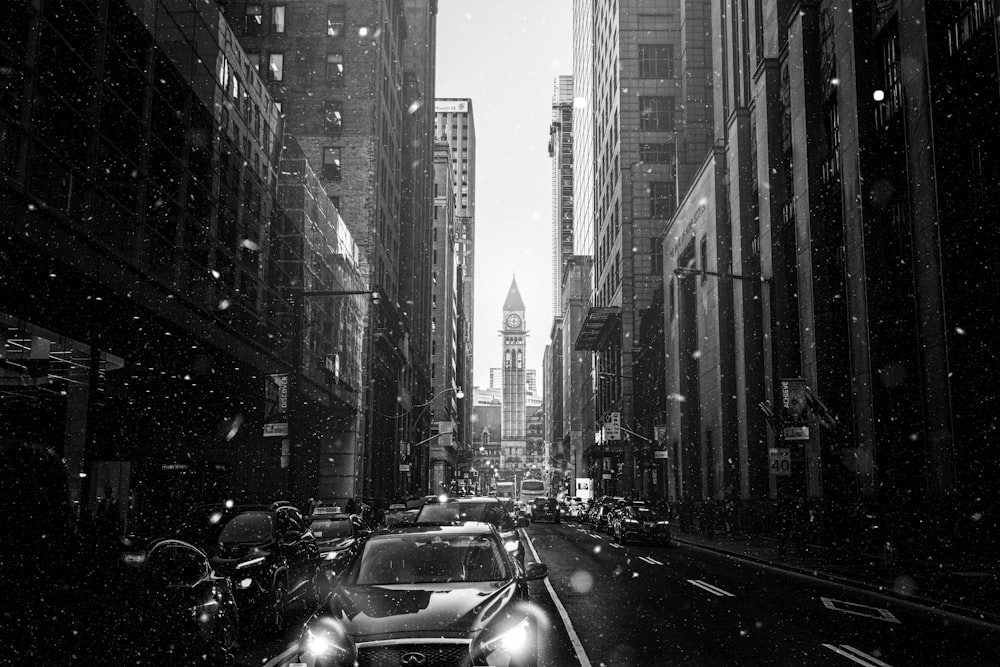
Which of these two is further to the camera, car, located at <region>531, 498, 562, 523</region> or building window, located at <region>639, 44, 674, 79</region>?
building window, located at <region>639, 44, 674, 79</region>

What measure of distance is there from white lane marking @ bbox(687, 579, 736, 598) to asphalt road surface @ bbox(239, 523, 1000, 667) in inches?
1.0

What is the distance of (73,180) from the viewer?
53.8 feet

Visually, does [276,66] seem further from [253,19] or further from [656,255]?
[656,255]

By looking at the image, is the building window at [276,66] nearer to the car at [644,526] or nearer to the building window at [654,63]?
the building window at [654,63]

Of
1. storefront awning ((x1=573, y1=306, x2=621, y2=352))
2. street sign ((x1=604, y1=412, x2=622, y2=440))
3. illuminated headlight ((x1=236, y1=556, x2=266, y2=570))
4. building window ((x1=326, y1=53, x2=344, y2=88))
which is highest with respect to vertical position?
building window ((x1=326, y1=53, x2=344, y2=88))

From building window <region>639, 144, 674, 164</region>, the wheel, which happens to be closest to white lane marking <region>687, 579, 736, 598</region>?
the wheel

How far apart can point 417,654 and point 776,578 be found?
54.0ft

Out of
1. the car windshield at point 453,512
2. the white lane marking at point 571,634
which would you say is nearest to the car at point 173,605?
the white lane marking at point 571,634

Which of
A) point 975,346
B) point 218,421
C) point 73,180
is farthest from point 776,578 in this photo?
point 218,421

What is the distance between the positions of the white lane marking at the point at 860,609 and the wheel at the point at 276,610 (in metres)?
9.21

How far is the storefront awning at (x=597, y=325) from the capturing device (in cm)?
8354

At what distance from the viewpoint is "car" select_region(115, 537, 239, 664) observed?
6449 millimetres

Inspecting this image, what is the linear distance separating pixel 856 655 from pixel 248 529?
28.6ft

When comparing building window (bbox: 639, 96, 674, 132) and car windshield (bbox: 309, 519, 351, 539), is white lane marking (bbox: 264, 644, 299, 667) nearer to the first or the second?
car windshield (bbox: 309, 519, 351, 539)
